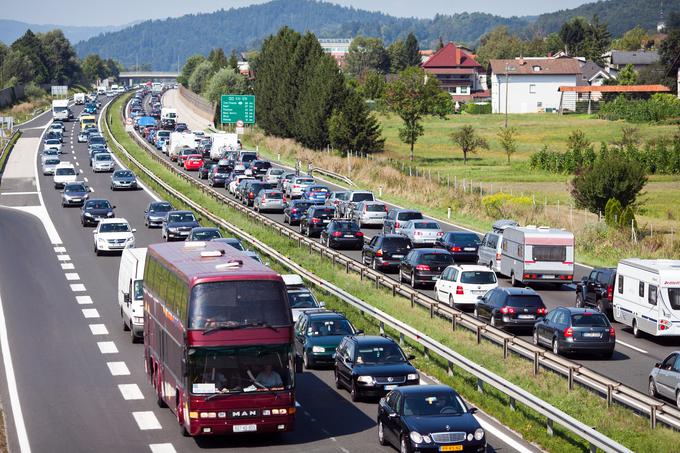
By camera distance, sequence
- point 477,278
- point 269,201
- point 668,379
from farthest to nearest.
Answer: point 269,201 → point 477,278 → point 668,379

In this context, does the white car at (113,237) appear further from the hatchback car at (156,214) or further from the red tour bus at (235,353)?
the red tour bus at (235,353)

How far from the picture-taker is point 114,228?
168ft

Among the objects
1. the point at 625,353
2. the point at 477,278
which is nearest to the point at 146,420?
the point at 625,353

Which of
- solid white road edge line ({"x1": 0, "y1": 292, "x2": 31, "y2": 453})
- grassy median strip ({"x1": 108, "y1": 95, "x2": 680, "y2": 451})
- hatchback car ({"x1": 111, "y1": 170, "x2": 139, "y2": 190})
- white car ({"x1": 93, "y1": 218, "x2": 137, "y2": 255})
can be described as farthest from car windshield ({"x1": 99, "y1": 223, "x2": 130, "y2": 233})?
hatchback car ({"x1": 111, "y1": 170, "x2": 139, "y2": 190})

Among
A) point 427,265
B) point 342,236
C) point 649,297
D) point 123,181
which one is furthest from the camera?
point 123,181

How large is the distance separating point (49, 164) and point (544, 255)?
2240 inches

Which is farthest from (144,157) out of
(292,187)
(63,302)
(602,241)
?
(63,302)

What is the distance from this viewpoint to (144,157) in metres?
101

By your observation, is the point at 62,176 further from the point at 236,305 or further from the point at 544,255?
the point at 236,305

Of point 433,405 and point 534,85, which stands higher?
point 534,85

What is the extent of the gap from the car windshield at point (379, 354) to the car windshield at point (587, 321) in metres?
6.63

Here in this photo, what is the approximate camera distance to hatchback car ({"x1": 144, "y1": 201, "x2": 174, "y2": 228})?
2347 inches

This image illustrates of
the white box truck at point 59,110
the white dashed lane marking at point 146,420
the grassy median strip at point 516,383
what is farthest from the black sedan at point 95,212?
the white box truck at point 59,110

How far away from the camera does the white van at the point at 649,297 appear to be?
33375 mm
